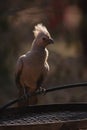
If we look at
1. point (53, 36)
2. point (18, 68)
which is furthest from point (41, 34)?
point (53, 36)

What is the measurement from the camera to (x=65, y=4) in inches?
416

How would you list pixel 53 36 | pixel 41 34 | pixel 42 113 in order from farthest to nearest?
pixel 53 36 < pixel 41 34 < pixel 42 113

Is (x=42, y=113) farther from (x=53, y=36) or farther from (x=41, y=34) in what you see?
(x=53, y=36)

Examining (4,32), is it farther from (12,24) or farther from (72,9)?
(72,9)

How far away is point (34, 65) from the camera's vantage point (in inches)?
239

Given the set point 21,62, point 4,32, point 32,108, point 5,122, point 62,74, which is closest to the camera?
point 5,122

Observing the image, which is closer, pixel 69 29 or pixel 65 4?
pixel 65 4

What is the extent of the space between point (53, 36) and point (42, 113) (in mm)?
6859

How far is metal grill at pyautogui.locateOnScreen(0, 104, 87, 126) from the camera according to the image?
407 cm

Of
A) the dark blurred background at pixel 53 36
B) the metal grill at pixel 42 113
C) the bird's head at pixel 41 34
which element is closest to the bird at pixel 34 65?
the bird's head at pixel 41 34

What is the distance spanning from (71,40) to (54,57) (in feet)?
1.80

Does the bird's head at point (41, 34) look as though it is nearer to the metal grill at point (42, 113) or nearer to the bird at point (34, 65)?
the bird at point (34, 65)

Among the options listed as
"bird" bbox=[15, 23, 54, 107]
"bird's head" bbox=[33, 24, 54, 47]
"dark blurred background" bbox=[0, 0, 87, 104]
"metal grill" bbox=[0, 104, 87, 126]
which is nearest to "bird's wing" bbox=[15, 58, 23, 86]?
"bird" bbox=[15, 23, 54, 107]

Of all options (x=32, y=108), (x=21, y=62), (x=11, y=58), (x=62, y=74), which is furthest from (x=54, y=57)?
(x=32, y=108)
